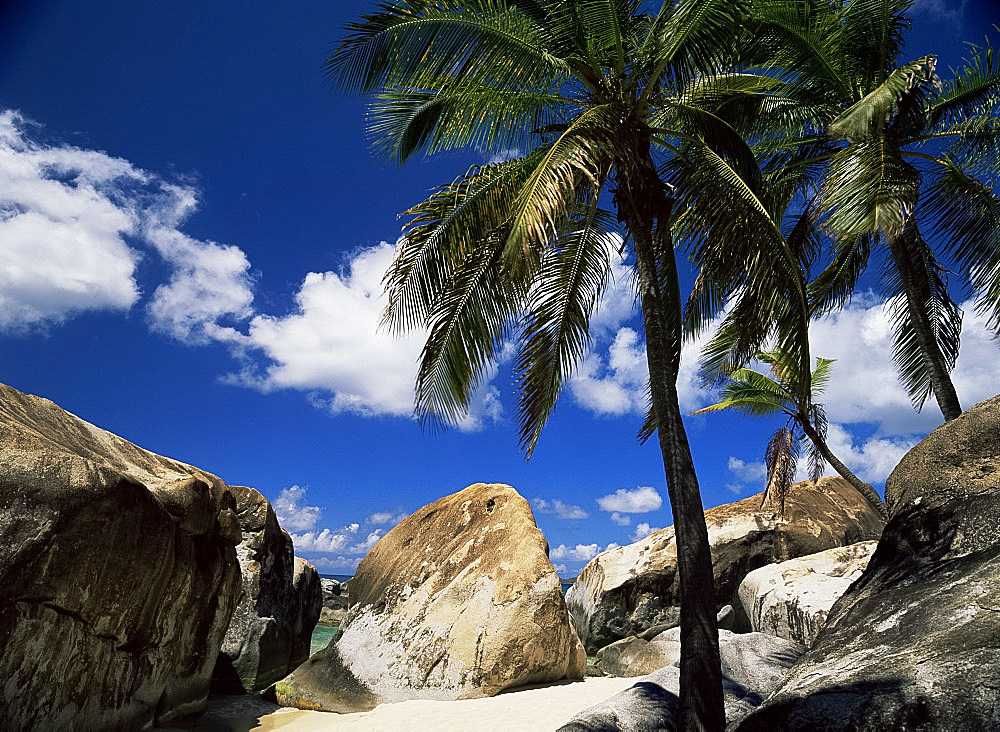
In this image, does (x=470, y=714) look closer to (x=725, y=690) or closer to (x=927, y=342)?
(x=725, y=690)

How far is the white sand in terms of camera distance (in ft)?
22.6

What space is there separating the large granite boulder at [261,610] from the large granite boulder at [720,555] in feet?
26.8

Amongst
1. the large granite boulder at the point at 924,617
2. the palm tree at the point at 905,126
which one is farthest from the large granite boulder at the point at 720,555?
the large granite boulder at the point at 924,617

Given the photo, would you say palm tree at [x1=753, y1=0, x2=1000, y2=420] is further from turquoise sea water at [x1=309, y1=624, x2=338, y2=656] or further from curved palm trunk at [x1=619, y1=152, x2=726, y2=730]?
turquoise sea water at [x1=309, y1=624, x2=338, y2=656]

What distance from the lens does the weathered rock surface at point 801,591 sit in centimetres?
1034

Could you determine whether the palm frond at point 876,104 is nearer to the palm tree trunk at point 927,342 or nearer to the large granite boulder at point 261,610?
the palm tree trunk at point 927,342

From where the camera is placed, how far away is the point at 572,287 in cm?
867

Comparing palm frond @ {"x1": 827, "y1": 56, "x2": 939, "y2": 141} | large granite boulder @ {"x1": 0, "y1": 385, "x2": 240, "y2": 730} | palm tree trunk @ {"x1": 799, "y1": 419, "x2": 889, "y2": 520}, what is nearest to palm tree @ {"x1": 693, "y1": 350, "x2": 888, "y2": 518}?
palm tree trunk @ {"x1": 799, "y1": 419, "x2": 889, "y2": 520}

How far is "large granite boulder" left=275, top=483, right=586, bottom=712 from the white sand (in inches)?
16.0

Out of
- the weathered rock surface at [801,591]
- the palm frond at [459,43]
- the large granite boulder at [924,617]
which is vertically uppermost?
the palm frond at [459,43]

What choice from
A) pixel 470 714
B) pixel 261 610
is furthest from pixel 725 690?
pixel 261 610

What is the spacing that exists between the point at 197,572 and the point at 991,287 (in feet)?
40.0

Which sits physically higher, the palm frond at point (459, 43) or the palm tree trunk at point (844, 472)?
the palm frond at point (459, 43)

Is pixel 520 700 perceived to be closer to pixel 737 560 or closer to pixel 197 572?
pixel 197 572
